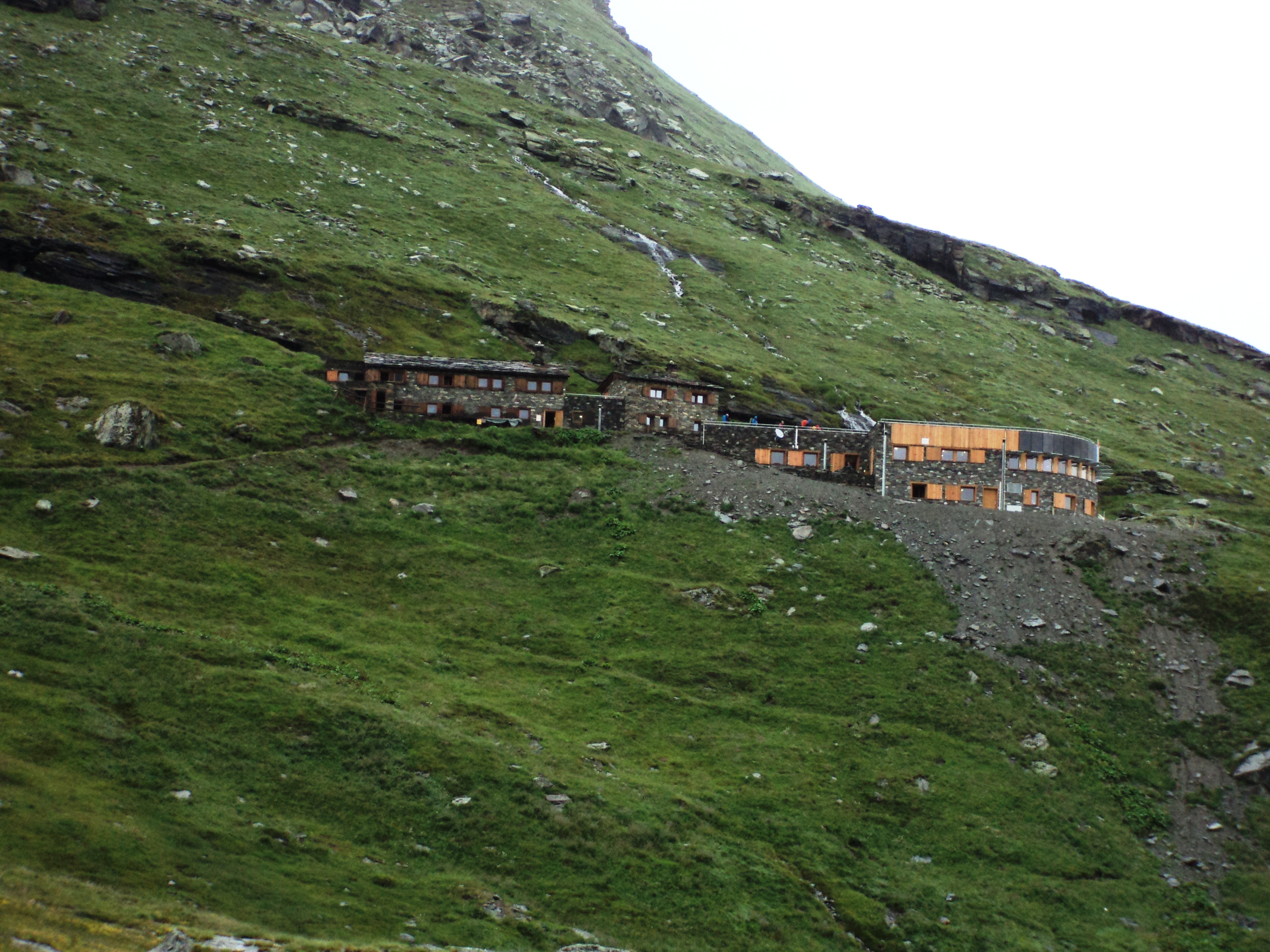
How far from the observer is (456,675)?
160 ft

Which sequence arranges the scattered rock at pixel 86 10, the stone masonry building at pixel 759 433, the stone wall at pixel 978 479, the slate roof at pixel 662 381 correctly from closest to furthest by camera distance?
the stone wall at pixel 978 479, the stone masonry building at pixel 759 433, the slate roof at pixel 662 381, the scattered rock at pixel 86 10

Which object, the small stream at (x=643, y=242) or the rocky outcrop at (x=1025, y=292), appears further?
the rocky outcrop at (x=1025, y=292)

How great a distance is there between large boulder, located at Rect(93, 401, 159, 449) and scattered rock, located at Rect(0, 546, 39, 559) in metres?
15.5

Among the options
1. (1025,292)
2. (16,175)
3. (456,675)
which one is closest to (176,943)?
(456,675)

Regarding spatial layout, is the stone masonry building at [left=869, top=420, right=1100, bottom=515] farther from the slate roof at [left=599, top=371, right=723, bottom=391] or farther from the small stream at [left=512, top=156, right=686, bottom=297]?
the small stream at [left=512, top=156, right=686, bottom=297]

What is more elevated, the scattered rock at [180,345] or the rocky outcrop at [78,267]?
the rocky outcrop at [78,267]

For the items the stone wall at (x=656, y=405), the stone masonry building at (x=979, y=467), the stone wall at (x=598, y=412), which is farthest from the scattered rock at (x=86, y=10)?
the stone masonry building at (x=979, y=467)

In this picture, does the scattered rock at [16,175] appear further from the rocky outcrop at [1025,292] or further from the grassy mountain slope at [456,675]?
the rocky outcrop at [1025,292]

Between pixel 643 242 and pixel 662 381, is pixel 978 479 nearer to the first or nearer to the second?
pixel 662 381

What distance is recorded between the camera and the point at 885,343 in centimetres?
14150

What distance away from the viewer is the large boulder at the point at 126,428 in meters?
62.3

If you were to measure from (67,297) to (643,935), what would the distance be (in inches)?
3145

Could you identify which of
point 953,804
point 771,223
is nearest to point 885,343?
point 771,223

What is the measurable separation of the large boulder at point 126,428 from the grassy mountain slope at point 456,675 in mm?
1685
